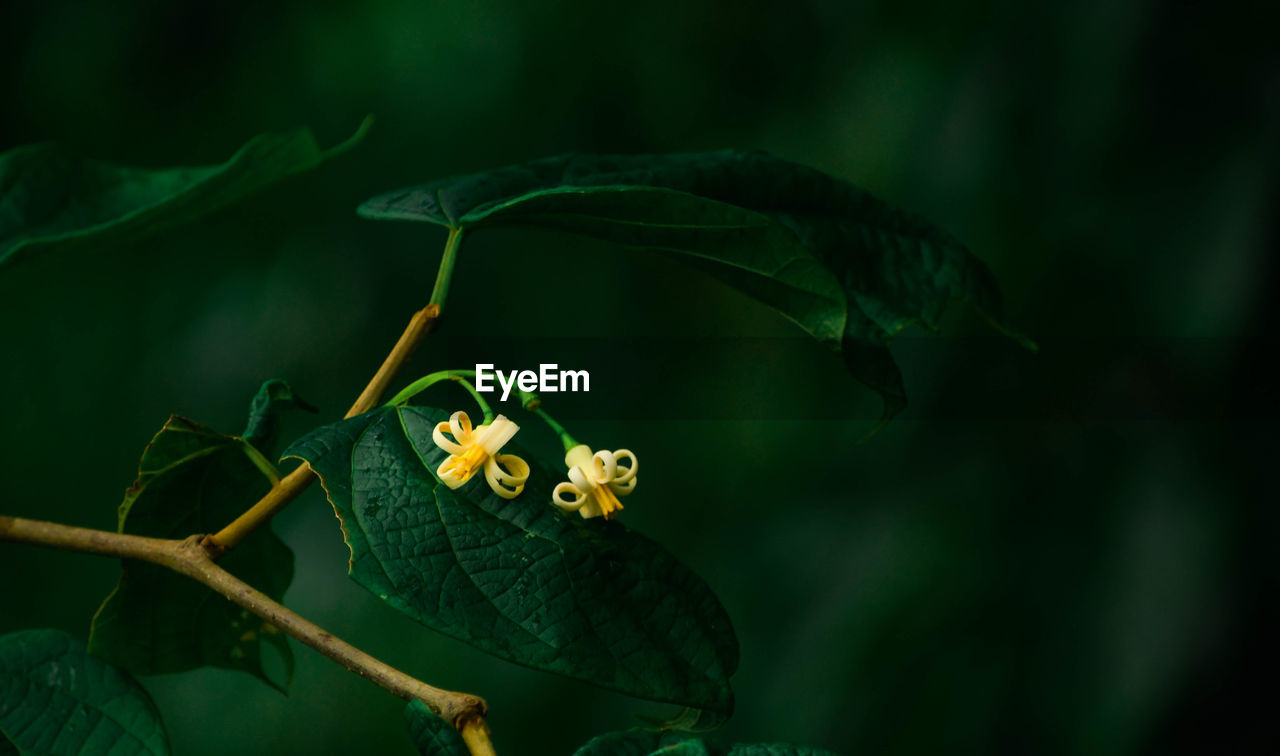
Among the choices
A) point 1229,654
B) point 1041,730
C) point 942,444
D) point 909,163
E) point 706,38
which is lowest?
point 1041,730

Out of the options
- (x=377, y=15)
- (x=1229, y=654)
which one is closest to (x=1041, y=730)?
(x=1229, y=654)

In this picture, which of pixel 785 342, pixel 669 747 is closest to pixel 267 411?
pixel 669 747

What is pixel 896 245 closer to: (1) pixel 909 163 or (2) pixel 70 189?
(2) pixel 70 189

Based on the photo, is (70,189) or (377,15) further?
(377,15)

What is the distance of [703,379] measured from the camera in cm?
101

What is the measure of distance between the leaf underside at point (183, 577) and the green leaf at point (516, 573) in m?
0.07

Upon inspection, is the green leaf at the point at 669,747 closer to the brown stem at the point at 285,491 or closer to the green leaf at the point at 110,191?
the brown stem at the point at 285,491

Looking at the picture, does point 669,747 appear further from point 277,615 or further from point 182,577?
point 182,577

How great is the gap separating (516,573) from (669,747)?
7 cm

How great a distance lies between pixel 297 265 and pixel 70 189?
626mm

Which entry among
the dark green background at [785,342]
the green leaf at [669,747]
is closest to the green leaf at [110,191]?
the green leaf at [669,747]

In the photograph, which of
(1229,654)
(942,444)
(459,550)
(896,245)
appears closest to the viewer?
(459,550)

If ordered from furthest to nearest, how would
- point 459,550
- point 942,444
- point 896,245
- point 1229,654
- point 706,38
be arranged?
1. point 706,38
2. point 942,444
3. point 1229,654
4. point 896,245
5. point 459,550

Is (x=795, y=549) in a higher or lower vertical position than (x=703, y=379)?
lower
